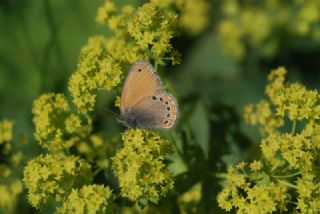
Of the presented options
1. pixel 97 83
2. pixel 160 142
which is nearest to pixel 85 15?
pixel 97 83

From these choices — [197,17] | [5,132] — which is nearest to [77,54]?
[197,17]

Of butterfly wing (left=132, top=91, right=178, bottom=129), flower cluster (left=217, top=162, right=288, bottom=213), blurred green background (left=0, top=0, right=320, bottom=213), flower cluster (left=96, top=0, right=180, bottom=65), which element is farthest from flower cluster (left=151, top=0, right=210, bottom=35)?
flower cluster (left=217, top=162, right=288, bottom=213)

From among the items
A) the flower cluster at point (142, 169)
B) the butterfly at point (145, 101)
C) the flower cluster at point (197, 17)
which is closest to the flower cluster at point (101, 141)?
the flower cluster at point (142, 169)

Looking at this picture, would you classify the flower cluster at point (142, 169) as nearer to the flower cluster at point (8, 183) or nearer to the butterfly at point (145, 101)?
the butterfly at point (145, 101)

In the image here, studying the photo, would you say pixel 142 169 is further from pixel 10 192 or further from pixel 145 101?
pixel 10 192

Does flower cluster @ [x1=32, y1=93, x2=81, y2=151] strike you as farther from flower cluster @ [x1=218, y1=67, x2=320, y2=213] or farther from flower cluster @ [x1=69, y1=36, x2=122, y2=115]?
flower cluster @ [x1=218, y1=67, x2=320, y2=213]
